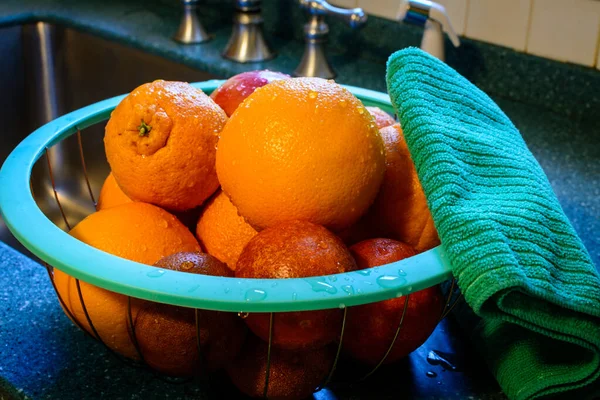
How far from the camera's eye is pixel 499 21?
3.38ft

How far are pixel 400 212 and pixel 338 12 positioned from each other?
667 millimetres

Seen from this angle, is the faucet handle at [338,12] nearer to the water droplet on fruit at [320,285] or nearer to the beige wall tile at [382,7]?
the beige wall tile at [382,7]

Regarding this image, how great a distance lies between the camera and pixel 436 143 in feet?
1.51

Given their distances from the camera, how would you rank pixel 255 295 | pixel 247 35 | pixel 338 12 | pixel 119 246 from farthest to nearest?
pixel 247 35 → pixel 338 12 → pixel 119 246 → pixel 255 295

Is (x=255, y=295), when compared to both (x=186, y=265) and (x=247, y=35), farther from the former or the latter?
(x=247, y=35)

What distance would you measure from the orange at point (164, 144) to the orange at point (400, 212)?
0.41 feet

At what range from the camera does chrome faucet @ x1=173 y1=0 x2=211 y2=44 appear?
1.26 meters

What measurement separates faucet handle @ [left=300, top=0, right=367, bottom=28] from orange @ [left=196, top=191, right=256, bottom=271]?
2.12 ft

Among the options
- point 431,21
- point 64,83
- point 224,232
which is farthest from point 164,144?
point 64,83

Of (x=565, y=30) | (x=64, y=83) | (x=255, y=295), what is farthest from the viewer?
(x=64, y=83)

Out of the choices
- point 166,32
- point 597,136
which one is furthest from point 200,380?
point 166,32

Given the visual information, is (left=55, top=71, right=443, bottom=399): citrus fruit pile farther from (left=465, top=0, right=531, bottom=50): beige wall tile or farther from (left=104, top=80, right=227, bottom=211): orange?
(left=465, top=0, right=531, bottom=50): beige wall tile

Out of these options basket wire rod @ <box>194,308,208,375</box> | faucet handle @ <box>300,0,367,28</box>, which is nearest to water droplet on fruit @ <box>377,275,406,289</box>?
basket wire rod @ <box>194,308,208,375</box>

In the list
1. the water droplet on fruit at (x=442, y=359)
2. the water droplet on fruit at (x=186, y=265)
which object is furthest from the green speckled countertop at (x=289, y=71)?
the water droplet on fruit at (x=186, y=265)
